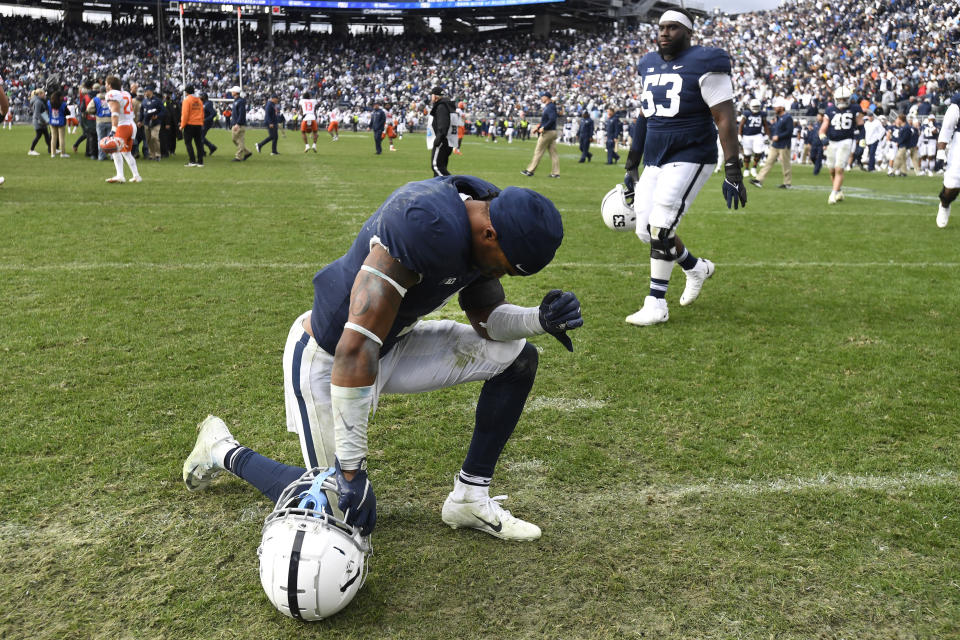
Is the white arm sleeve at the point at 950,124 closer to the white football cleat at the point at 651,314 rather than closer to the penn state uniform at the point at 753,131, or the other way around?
the white football cleat at the point at 651,314

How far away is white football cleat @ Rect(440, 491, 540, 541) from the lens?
114 inches

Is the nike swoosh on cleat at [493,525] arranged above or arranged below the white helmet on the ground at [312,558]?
below

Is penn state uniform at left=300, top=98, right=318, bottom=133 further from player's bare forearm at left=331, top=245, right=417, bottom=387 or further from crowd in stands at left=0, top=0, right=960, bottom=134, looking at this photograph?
player's bare forearm at left=331, top=245, right=417, bottom=387

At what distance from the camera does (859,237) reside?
9.73 m

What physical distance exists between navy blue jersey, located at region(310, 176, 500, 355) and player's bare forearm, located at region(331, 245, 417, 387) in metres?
0.06

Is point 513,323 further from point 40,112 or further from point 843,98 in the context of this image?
point 40,112

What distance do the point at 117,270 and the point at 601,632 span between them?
5997 millimetres

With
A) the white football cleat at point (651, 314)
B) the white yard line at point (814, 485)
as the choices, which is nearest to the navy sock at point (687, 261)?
the white football cleat at point (651, 314)

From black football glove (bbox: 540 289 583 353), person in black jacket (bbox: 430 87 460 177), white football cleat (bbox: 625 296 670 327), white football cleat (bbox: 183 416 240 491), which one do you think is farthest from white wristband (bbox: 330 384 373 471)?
person in black jacket (bbox: 430 87 460 177)

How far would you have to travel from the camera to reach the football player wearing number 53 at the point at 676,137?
5586 millimetres

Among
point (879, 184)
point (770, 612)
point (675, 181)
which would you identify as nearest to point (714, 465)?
point (770, 612)

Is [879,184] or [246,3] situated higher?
[246,3]

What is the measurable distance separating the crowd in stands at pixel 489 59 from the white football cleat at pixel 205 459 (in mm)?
32251

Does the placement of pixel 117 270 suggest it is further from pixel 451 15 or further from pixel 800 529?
pixel 451 15
